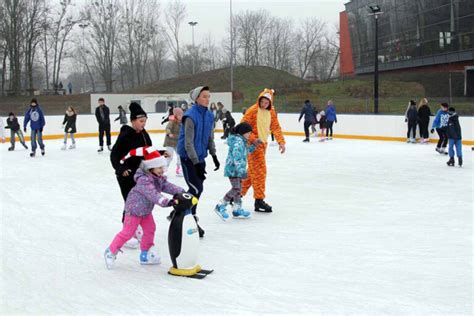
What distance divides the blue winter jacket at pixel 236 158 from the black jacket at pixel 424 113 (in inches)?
470

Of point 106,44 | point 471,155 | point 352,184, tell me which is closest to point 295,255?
point 352,184

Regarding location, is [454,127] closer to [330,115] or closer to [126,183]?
[330,115]

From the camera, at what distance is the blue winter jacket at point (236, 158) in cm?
636

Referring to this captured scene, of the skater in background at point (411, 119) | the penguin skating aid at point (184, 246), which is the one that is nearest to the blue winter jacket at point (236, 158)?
the penguin skating aid at point (184, 246)

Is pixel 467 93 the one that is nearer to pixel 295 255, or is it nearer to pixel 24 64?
pixel 295 255

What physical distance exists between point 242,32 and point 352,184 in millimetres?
64137

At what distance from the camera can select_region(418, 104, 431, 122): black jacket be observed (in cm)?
1686

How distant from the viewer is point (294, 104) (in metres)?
24.2

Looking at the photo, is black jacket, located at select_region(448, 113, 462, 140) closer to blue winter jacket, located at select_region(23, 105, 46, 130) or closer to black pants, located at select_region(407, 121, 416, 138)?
black pants, located at select_region(407, 121, 416, 138)

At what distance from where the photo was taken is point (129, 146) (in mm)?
5051

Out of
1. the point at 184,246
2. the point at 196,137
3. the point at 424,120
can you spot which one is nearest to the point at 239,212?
the point at 196,137

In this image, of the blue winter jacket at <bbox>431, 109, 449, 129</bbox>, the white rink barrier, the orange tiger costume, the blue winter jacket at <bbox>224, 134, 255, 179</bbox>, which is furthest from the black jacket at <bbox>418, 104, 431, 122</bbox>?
the blue winter jacket at <bbox>224, 134, 255, 179</bbox>

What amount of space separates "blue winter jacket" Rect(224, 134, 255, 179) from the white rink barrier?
12.1m

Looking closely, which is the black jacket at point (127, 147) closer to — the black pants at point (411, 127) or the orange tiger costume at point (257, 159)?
the orange tiger costume at point (257, 159)
